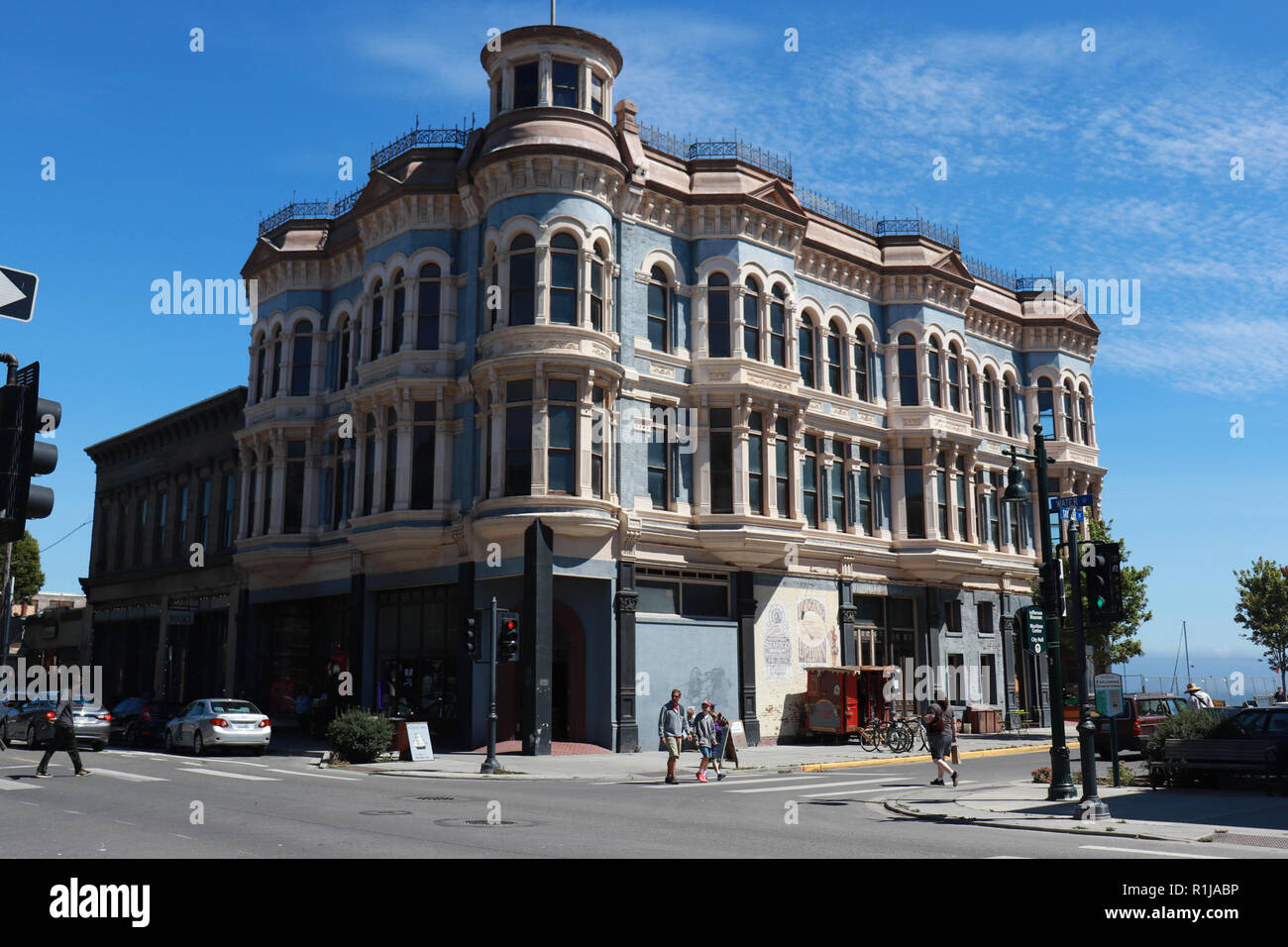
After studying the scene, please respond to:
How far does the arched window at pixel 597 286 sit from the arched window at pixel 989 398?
2003 cm

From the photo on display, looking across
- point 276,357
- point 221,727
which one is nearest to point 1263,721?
point 221,727

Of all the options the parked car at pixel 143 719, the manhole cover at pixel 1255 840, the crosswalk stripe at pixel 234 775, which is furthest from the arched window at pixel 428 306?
the manhole cover at pixel 1255 840

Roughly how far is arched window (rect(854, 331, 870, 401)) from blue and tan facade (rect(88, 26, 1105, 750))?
8cm

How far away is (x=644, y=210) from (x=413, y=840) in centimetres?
2366

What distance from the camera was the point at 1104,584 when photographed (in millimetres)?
16547

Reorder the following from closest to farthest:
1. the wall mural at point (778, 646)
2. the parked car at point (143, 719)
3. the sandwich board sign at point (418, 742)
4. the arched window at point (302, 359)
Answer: the sandwich board sign at point (418, 742) < the parked car at point (143, 719) < the wall mural at point (778, 646) < the arched window at point (302, 359)

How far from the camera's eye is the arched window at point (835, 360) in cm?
3716

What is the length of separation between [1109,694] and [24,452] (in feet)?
55.2

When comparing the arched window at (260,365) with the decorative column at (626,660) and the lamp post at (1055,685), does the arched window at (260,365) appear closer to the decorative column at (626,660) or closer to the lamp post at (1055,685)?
the decorative column at (626,660)

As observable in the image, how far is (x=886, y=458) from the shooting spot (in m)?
38.5

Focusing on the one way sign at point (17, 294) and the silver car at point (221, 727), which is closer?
the one way sign at point (17, 294)

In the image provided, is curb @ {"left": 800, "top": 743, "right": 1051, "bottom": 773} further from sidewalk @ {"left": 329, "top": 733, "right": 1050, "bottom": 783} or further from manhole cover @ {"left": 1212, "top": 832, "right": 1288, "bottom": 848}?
manhole cover @ {"left": 1212, "top": 832, "right": 1288, "bottom": 848}

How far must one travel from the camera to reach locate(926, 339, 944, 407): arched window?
3953 cm
